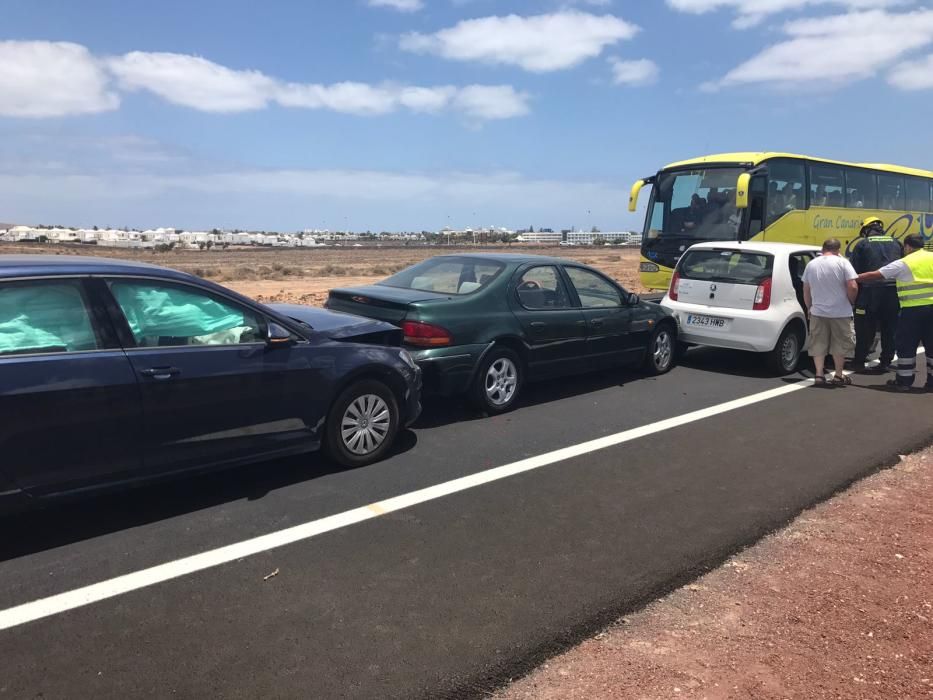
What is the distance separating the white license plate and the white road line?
3.21m

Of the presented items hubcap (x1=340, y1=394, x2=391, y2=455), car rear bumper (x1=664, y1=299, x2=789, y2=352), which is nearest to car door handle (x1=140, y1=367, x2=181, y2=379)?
hubcap (x1=340, y1=394, x2=391, y2=455)

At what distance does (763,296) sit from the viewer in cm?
873

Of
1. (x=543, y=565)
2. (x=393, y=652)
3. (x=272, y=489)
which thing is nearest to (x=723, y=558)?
(x=543, y=565)

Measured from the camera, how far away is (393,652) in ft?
9.87

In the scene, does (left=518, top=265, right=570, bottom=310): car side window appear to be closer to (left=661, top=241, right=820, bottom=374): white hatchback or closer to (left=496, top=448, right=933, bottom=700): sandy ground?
(left=661, top=241, right=820, bottom=374): white hatchback

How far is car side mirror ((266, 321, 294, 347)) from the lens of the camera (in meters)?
4.77

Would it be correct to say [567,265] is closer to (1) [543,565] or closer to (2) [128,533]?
(1) [543,565]

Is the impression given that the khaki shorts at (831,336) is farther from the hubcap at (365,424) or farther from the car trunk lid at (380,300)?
the hubcap at (365,424)

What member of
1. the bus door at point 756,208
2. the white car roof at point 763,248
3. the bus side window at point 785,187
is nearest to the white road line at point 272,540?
the white car roof at point 763,248

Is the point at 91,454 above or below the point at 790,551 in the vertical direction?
above

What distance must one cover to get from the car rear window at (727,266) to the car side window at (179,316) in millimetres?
6551

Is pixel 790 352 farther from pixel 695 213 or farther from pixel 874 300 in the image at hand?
pixel 695 213

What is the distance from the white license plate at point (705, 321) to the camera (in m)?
8.98

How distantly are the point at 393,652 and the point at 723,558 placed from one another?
200 centimetres
